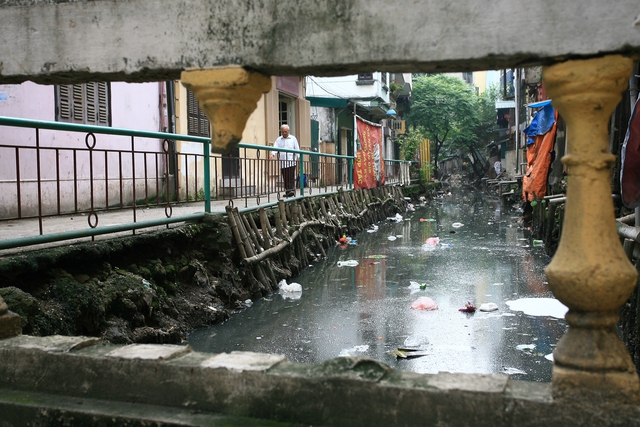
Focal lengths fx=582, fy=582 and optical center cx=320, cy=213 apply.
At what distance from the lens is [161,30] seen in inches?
107

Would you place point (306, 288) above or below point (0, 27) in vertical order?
below

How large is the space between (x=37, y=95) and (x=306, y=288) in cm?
443

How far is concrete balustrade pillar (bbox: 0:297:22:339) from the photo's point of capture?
10.6ft

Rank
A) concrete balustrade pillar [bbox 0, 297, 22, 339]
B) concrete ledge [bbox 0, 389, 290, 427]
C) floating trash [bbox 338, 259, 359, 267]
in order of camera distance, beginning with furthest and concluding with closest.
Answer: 1. floating trash [bbox 338, 259, 359, 267]
2. concrete balustrade pillar [bbox 0, 297, 22, 339]
3. concrete ledge [bbox 0, 389, 290, 427]

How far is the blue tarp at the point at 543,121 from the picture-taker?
11.5 m

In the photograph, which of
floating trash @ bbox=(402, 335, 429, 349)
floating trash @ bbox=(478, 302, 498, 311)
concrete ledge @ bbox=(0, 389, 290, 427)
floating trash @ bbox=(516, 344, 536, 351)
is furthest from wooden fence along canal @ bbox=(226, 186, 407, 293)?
concrete ledge @ bbox=(0, 389, 290, 427)

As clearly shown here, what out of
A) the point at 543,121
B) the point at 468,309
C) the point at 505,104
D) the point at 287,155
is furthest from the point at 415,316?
the point at 505,104

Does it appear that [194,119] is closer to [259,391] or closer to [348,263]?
[348,263]

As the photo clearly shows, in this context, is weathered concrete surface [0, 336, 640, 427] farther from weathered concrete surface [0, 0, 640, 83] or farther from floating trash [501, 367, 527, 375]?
floating trash [501, 367, 527, 375]

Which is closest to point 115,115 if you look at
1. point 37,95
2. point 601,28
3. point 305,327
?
point 37,95

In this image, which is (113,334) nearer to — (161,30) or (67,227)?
(67,227)

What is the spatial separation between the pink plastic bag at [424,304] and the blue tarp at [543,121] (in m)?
6.24

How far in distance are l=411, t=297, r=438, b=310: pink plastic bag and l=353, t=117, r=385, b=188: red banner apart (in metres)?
8.64

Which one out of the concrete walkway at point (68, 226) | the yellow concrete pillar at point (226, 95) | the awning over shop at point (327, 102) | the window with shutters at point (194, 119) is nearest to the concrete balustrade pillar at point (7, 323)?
the concrete walkway at point (68, 226)
